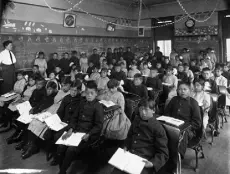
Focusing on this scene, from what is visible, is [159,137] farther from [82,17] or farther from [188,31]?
[188,31]

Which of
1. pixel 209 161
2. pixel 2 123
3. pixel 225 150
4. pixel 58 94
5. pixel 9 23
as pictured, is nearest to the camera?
pixel 209 161

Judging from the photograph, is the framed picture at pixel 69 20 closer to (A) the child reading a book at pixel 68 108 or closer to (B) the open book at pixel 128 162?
(A) the child reading a book at pixel 68 108

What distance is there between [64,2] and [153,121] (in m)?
7.14

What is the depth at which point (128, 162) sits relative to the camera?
1776 millimetres

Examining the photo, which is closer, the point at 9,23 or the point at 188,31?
the point at 9,23

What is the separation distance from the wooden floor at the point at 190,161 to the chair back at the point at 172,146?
0.74m

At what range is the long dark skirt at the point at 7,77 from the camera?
5.58 metres

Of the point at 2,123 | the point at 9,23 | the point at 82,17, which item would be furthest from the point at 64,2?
the point at 2,123

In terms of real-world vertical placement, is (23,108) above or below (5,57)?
below

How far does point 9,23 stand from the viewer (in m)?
6.14

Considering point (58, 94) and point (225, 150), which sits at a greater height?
point (58, 94)

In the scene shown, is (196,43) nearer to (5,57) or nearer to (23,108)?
(5,57)

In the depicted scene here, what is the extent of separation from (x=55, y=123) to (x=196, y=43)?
8.31 meters

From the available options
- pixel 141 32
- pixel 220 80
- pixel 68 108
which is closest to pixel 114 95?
pixel 68 108
